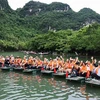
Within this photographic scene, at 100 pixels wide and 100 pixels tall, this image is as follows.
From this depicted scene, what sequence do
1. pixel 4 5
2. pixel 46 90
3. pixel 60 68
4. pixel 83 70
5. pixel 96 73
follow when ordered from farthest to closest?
pixel 4 5, pixel 60 68, pixel 83 70, pixel 96 73, pixel 46 90

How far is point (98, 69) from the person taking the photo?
716 inches

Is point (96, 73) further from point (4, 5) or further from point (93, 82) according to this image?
→ point (4, 5)

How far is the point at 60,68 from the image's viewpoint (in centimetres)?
2316

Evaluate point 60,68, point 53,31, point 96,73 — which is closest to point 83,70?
point 96,73

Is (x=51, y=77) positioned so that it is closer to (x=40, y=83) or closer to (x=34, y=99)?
(x=40, y=83)

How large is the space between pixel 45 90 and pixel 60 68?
6323mm

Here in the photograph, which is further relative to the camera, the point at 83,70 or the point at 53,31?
the point at 53,31

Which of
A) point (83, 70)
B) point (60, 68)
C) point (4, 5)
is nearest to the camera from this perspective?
point (83, 70)

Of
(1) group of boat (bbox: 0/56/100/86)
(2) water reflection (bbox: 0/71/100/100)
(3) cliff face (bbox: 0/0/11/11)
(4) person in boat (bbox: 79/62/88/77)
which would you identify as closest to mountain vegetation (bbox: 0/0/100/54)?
(3) cliff face (bbox: 0/0/11/11)

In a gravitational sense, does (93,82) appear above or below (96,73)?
below

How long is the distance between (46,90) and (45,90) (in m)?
0.07

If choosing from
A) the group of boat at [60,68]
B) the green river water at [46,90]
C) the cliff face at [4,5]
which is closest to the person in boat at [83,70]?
the group of boat at [60,68]

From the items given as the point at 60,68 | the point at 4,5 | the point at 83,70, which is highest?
the point at 4,5

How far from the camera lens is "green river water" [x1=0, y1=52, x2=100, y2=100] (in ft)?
49.3
